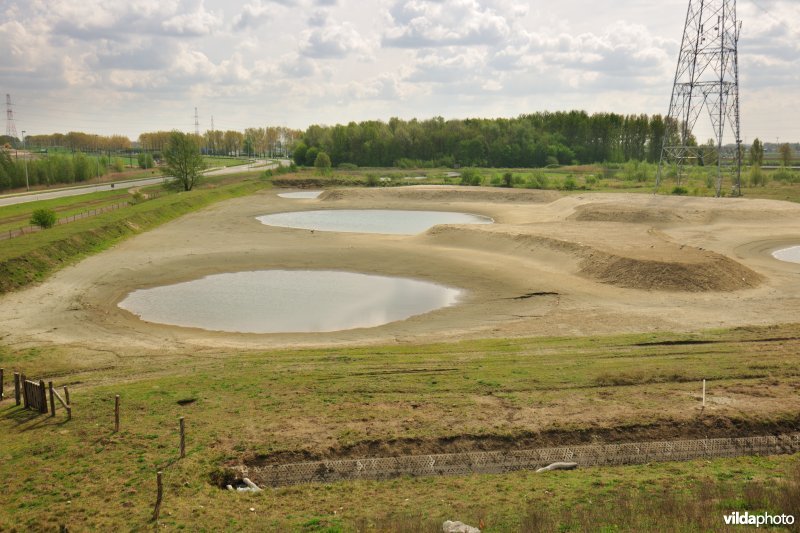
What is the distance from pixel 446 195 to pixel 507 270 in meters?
48.6

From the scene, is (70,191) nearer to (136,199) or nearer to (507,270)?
(136,199)

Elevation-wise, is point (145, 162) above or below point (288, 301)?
above

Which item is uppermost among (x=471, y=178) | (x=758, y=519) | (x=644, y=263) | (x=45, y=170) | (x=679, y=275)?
(x=45, y=170)

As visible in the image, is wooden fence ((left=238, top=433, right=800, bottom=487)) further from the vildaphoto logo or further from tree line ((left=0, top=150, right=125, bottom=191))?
tree line ((left=0, top=150, right=125, bottom=191))

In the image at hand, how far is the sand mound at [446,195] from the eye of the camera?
285 ft

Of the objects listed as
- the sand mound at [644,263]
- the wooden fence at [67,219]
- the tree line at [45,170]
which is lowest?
the sand mound at [644,263]

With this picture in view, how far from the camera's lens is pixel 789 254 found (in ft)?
158

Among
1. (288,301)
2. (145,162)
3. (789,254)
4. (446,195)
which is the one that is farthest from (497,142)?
(288,301)

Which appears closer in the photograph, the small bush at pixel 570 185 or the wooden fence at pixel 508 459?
the wooden fence at pixel 508 459

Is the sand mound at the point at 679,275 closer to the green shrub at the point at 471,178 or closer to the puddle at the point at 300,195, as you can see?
the puddle at the point at 300,195

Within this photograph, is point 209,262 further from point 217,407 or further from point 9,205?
point 9,205

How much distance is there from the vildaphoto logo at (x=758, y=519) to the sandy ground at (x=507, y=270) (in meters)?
16.4

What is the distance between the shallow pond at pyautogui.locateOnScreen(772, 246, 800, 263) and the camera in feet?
151

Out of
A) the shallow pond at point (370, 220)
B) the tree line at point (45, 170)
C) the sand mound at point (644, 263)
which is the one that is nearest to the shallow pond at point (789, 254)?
the sand mound at point (644, 263)
